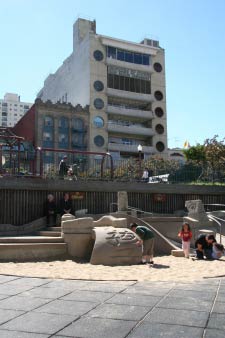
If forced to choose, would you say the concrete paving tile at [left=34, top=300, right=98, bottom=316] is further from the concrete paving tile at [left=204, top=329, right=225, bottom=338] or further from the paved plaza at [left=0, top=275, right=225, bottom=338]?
the concrete paving tile at [left=204, top=329, right=225, bottom=338]

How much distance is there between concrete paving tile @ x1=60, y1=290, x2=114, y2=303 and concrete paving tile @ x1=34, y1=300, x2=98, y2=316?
25 cm

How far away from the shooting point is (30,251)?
13.1 m

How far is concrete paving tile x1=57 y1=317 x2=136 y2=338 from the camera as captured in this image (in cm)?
518

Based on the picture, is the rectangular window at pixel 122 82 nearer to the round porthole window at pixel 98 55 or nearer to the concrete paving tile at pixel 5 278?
the round porthole window at pixel 98 55

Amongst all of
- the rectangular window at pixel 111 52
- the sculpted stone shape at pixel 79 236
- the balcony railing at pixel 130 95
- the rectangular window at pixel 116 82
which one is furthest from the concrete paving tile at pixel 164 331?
the rectangular window at pixel 111 52

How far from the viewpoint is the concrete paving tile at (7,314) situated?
5793 mm

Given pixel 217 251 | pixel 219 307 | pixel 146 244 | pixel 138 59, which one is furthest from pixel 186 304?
pixel 138 59

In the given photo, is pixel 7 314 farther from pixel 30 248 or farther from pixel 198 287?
pixel 30 248

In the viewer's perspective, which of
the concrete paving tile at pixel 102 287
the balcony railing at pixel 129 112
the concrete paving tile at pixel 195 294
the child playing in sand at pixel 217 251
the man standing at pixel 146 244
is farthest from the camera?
the balcony railing at pixel 129 112

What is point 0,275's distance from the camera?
9570 mm

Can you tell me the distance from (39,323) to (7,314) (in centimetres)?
69

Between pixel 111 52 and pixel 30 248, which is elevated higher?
pixel 111 52

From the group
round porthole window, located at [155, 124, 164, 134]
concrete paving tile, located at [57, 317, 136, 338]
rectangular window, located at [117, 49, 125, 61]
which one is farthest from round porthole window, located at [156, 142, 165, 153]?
concrete paving tile, located at [57, 317, 136, 338]

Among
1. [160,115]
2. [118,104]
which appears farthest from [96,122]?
[160,115]
